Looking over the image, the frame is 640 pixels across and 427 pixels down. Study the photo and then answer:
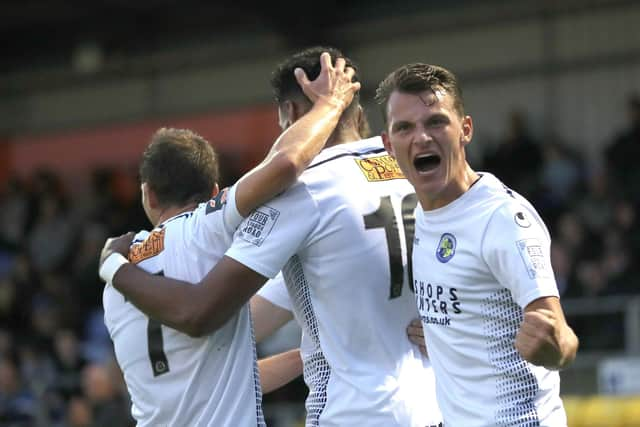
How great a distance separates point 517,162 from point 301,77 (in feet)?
29.7

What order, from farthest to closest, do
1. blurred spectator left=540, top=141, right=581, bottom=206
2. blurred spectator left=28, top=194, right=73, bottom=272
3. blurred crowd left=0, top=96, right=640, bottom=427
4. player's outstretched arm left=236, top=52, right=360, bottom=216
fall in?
blurred spectator left=28, top=194, right=73, bottom=272
blurred spectator left=540, top=141, right=581, bottom=206
blurred crowd left=0, top=96, right=640, bottom=427
player's outstretched arm left=236, top=52, right=360, bottom=216

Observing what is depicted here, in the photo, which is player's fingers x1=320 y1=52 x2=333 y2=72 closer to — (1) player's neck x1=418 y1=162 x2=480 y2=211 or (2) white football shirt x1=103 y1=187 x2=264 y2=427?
(2) white football shirt x1=103 y1=187 x2=264 y2=427

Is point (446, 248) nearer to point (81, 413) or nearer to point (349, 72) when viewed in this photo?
point (349, 72)

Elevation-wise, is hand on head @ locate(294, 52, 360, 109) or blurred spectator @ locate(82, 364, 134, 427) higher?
hand on head @ locate(294, 52, 360, 109)

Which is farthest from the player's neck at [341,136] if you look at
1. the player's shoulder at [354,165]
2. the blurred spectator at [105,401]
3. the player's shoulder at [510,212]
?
the blurred spectator at [105,401]

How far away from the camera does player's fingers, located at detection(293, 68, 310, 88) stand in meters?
4.65

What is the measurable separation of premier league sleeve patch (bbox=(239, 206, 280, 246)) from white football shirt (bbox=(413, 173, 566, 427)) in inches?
25.4

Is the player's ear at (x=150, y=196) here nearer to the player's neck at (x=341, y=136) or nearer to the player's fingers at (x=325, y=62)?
the player's neck at (x=341, y=136)

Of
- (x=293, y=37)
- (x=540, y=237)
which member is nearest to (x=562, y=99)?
(x=293, y=37)

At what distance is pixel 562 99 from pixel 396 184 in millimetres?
10665

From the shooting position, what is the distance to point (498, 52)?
1538cm

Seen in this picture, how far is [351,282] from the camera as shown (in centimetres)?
448

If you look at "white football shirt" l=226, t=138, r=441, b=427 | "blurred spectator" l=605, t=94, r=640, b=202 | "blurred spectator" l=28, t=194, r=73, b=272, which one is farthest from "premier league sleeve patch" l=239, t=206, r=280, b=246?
"blurred spectator" l=28, t=194, r=73, b=272

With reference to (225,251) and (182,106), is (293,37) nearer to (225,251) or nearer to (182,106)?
(182,106)
